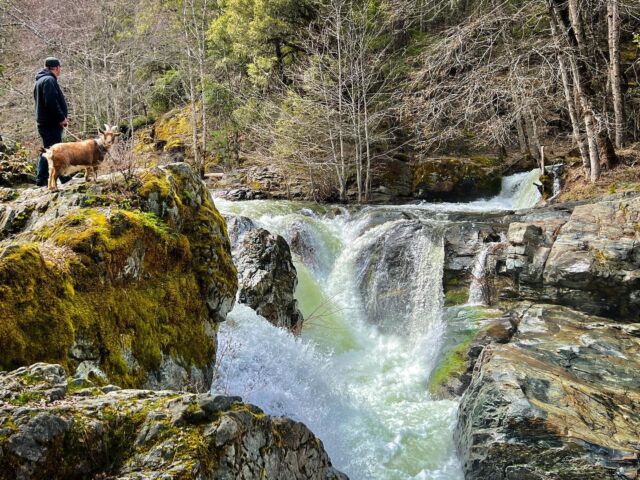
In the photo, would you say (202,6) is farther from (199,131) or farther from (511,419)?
(511,419)

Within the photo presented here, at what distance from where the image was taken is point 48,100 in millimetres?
5531

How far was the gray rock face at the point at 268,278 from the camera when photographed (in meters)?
8.08

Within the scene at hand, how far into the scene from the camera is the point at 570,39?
35.7 ft

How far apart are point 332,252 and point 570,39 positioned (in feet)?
26.2

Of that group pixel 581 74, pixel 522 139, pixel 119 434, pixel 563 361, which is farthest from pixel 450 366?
pixel 522 139

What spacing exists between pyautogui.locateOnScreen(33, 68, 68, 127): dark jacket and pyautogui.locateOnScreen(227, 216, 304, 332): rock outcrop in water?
13.0ft

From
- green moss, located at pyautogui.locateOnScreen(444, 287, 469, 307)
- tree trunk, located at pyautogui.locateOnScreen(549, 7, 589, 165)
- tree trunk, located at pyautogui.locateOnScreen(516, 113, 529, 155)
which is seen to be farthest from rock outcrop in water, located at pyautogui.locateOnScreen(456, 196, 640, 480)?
tree trunk, located at pyautogui.locateOnScreen(516, 113, 529, 155)

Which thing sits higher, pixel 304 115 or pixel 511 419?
pixel 304 115

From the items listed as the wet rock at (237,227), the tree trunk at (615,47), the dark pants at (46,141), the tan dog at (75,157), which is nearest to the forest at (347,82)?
the tree trunk at (615,47)

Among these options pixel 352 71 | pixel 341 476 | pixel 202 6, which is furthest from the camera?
pixel 202 6

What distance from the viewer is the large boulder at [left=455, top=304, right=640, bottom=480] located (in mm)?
4184

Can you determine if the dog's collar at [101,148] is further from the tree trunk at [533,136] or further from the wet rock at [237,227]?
the tree trunk at [533,136]

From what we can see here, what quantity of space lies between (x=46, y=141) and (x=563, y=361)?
24.5 feet

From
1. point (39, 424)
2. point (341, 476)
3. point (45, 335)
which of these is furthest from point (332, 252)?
point (39, 424)
